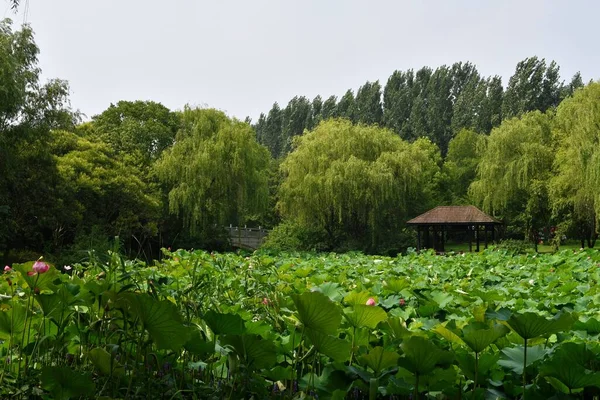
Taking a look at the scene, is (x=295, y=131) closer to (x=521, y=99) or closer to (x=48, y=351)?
(x=521, y=99)

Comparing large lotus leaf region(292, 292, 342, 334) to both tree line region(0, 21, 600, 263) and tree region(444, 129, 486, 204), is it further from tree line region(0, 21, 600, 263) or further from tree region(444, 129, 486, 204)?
tree region(444, 129, 486, 204)

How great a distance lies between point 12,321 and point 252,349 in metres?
0.75

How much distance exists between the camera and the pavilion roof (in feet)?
68.6

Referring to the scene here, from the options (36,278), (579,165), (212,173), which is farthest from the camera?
(212,173)

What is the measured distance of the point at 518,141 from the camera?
2406 cm

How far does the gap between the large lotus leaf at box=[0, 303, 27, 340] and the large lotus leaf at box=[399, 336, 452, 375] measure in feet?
3.63

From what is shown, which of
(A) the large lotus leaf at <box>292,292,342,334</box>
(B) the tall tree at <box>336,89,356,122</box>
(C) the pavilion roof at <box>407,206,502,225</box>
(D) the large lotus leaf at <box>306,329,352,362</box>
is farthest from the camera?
(B) the tall tree at <box>336,89,356,122</box>

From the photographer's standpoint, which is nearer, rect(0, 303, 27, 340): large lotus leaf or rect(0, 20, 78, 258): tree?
rect(0, 303, 27, 340): large lotus leaf

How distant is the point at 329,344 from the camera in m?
1.45

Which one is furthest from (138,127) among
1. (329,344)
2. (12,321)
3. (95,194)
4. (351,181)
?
(329,344)

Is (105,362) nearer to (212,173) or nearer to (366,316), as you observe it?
(366,316)

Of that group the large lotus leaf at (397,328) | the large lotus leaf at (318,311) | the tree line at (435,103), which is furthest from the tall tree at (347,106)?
the large lotus leaf at (318,311)

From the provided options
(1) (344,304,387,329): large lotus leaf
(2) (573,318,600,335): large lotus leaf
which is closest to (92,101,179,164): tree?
(2) (573,318,600,335): large lotus leaf

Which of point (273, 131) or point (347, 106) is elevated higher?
point (347, 106)
